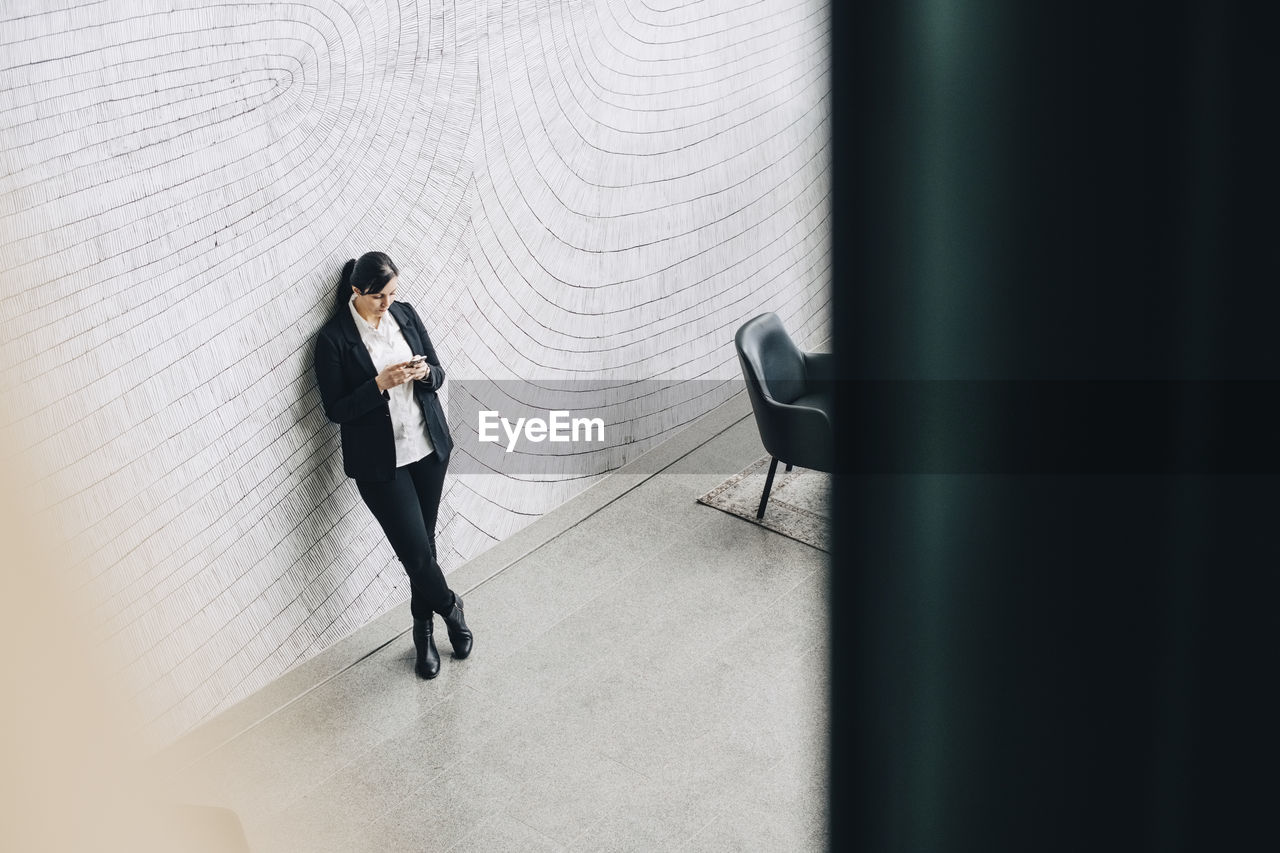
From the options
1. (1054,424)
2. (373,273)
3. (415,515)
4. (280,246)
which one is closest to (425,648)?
(415,515)

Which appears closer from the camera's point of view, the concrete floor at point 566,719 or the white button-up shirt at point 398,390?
the concrete floor at point 566,719

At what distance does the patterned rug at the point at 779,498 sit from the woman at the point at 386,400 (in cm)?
213

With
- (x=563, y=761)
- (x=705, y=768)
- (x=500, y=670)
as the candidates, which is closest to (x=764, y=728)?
(x=705, y=768)

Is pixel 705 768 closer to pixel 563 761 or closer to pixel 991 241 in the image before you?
pixel 563 761

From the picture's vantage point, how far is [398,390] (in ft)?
16.3

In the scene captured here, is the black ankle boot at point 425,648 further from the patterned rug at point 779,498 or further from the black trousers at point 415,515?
the patterned rug at point 779,498

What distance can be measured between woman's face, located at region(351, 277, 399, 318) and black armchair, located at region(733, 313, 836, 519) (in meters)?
2.05

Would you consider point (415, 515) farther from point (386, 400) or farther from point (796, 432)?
point (796, 432)

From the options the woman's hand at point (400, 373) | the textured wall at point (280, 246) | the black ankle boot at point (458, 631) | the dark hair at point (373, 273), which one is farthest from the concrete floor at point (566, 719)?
the dark hair at point (373, 273)

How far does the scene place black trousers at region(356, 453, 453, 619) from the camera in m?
5.07

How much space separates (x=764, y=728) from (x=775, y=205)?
380 centimetres

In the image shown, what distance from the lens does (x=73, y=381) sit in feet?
14.3

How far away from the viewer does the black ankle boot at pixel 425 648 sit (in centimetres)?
548

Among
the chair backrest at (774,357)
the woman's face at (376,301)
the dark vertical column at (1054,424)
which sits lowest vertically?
the chair backrest at (774,357)
